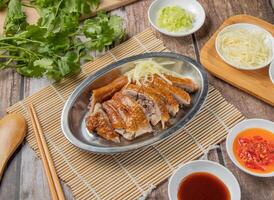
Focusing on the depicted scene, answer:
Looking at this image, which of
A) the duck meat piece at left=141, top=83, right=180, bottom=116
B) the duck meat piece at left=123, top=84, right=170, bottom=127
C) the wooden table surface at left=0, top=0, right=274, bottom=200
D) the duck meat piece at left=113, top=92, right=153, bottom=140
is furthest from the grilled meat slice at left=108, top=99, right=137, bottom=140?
the wooden table surface at left=0, top=0, right=274, bottom=200

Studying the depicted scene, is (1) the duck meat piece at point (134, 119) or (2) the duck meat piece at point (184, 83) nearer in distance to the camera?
(1) the duck meat piece at point (134, 119)

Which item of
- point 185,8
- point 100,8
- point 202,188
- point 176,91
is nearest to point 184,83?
point 176,91

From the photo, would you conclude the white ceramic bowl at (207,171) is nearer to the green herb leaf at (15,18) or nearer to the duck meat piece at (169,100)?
the duck meat piece at (169,100)

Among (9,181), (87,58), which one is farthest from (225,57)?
(9,181)

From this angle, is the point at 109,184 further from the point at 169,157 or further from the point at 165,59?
the point at 165,59

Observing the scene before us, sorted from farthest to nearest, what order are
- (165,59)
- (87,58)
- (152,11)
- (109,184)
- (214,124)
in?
(152,11)
(87,58)
(165,59)
(214,124)
(109,184)

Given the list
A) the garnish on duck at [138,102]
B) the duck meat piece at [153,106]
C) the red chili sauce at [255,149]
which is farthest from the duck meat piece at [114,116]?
the red chili sauce at [255,149]
